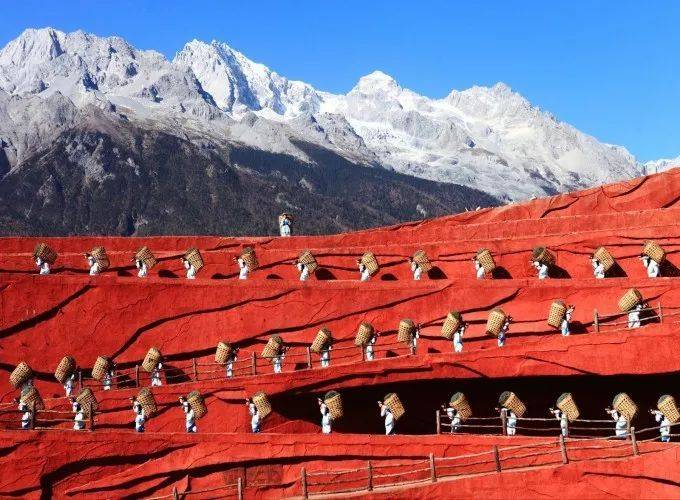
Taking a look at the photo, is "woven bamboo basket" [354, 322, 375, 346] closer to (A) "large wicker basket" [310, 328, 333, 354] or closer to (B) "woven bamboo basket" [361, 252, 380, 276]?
(A) "large wicker basket" [310, 328, 333, 354]

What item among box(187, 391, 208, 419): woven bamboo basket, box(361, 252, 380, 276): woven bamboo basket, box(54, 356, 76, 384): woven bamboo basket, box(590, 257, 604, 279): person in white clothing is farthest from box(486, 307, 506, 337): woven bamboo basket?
box(54, 356, 76, 384): woven bamboo basket

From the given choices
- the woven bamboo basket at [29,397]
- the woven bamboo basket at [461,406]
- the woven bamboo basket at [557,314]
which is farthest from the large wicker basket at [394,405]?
the woven bamboo basket at [29,397]

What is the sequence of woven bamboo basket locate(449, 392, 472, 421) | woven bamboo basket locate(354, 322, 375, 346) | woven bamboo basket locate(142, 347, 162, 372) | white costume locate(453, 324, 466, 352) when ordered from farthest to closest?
1. woven bamboo basket locate(142, 347, 162, 372)
2. woven bamboo basket locate(354, 322, 375, 346)
3. white costume locate(453, 324, 466, 352)
4. woven bamboo basket locate(449, 392, 472, 421)

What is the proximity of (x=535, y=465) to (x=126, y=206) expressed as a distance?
9938 cm

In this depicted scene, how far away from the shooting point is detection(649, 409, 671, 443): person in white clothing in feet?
62.3

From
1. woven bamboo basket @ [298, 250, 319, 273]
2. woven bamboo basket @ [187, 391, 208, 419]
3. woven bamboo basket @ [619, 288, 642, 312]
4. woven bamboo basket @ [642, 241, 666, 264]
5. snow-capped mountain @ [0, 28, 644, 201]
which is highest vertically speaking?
snow-capped mountain @ [0, 28, 644, 201]

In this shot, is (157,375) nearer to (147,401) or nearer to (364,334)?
(147,401)

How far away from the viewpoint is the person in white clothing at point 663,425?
19.0 meters

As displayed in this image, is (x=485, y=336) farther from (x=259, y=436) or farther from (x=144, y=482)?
(x=144, y=482)

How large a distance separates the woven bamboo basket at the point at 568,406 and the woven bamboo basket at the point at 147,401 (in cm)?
942

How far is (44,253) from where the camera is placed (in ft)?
84.5

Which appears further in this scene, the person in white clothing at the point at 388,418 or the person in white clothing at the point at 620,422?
the person in white clothing at the point at 388,418

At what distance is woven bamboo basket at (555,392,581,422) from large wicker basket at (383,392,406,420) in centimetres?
355

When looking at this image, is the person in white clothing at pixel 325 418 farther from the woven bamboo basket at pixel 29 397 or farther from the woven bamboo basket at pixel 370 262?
the woven bamboo basket at pixel 29 397
